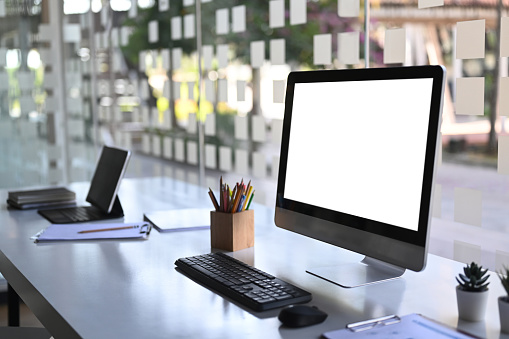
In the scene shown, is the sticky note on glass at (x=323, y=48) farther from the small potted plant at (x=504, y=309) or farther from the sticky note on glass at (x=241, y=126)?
the small potted plant at (x=504, y=309)

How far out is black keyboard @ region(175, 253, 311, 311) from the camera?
3.76ft

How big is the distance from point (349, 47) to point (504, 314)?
1632 millimetres

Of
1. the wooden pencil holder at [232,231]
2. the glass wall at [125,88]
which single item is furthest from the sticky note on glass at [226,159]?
the wooden pencil holder at [232,231]

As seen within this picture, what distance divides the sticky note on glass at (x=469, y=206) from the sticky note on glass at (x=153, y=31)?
96.6 inches

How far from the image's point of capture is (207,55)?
355 centimetres

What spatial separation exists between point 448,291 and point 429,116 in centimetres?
33

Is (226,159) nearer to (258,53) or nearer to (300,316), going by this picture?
(258,53)

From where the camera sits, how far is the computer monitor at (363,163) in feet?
3.76

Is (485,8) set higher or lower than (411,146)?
higher

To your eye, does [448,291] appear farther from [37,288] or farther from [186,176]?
[186,176]

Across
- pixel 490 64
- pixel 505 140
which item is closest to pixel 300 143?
pixel 505 140

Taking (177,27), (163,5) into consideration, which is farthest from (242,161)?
(163,5)

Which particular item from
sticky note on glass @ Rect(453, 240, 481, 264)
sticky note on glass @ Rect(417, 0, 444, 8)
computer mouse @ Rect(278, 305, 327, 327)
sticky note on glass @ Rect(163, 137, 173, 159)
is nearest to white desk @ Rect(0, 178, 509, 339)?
computer mouse @ Rect(278, 305, 327, 327)

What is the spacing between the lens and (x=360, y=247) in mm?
1271
